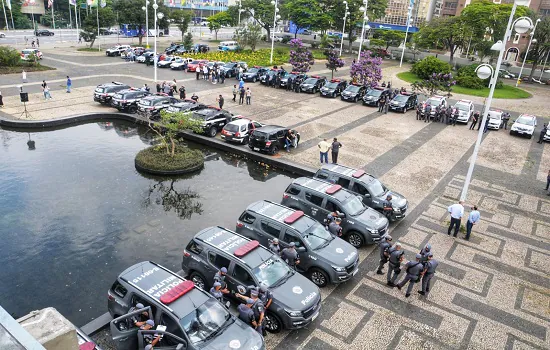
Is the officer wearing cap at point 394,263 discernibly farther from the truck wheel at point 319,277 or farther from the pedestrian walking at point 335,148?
the pedestrian walking at point 335,148

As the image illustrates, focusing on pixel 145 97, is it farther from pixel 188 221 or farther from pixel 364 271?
pixel 364 271

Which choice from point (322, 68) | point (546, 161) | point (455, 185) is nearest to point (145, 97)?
→ point (455, 185)

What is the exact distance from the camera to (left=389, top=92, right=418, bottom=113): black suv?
109 feet

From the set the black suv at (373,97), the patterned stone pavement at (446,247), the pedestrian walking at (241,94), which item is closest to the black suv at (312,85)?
the black suv at (373,97)

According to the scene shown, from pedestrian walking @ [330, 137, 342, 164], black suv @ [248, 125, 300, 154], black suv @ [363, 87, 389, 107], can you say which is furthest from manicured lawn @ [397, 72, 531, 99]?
black suv @ [248, 125, 300, 154]

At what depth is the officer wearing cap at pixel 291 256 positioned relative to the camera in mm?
11852

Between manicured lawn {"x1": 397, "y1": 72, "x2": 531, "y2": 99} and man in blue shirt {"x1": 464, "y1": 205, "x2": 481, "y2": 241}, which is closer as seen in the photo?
man in blue shirt {"x1": 464, "y1": 205, "x2": 481, "y2": 241}

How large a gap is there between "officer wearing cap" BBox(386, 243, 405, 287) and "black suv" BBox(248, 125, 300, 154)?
10.9 metres

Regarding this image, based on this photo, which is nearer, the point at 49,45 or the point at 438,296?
the point at 438,296

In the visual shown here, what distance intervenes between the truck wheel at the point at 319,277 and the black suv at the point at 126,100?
19797 millimetres

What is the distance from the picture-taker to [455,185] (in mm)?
20281

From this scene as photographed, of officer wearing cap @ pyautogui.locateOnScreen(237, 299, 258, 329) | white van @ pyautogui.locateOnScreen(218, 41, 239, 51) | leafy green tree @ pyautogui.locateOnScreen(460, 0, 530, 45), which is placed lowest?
officer wearing cap @ pyautogui.locateOnScreen(237, 299, 258, 329)

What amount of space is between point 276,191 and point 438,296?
28.0 ft

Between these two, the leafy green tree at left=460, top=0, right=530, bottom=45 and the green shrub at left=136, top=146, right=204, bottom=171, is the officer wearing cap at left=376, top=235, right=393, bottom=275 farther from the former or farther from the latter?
the leafy green tree at left=460, top=0, right=530, bottom=45
